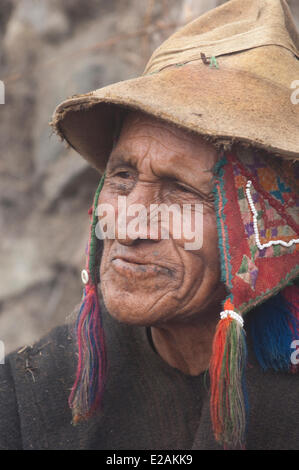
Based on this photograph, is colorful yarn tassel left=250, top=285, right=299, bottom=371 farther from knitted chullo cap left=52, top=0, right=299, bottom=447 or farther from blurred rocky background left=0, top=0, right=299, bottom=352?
blurred rocky background left=0, top=0, right=299, bottom=352

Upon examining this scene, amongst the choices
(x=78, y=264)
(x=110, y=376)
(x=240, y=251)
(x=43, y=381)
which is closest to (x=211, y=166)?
(x=240, y=251)

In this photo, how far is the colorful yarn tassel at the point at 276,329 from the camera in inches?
76.2

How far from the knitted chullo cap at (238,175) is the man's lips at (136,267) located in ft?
0.70

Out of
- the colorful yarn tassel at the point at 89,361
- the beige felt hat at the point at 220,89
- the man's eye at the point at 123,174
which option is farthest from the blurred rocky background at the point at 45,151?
the man's eye at the point at 123,174

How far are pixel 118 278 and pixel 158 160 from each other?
43 centimetres

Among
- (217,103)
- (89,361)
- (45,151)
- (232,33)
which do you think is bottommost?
(89,361)

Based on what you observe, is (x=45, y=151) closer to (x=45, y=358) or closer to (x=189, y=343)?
(x=45, y=358)

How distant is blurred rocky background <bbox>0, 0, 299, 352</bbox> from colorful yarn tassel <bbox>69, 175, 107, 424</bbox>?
294 centimetres

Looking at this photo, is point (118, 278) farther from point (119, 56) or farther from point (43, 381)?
point (119, 56)

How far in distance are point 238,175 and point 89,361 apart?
0.87 meters

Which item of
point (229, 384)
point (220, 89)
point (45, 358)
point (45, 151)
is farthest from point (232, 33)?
point (45, 151)

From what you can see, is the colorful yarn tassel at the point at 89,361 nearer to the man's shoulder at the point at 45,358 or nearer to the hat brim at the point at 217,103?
the man's shoulder at the point at 45,358

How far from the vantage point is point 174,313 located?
1904mm

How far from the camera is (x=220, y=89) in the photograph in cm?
186
